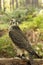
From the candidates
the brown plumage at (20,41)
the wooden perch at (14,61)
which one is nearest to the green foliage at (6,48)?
the wooden perch at (14,61)

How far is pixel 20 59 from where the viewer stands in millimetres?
6559

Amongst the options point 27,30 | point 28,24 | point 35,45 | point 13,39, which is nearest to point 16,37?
point 13,39

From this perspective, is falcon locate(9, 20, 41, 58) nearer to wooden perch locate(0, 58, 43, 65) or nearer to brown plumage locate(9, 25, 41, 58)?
brown plumage locate(9, 25, 41, 58)

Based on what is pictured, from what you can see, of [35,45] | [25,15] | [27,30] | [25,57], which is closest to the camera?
[25,57]

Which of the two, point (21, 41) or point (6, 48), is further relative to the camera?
point (6, 48)

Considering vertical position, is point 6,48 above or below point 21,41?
below

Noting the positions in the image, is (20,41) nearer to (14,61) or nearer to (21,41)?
(21,41)

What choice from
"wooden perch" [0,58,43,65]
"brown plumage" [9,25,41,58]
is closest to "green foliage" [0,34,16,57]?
"wooden perch" [0,58,43,65]

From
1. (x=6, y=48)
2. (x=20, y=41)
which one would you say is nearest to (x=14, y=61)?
(x=20, y=41)

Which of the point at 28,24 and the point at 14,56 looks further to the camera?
the point at 28,24

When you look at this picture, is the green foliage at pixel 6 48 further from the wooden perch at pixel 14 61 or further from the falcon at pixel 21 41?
the falcon at pixel 21 41

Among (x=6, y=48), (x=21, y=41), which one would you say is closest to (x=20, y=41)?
(x=21, y=41)

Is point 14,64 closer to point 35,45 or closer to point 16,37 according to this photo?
point 16,37

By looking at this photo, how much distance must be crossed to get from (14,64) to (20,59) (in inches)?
8.2
